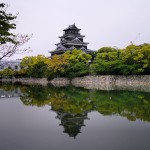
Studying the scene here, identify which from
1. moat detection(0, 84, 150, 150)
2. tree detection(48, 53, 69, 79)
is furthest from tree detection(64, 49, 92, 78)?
moat detection(0, 84, 150, 150)

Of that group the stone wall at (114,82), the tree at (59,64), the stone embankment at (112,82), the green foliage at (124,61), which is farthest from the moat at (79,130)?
the tree at (59,64)

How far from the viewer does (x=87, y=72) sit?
44281 mm

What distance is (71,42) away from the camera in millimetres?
60250

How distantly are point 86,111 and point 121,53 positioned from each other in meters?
26.7

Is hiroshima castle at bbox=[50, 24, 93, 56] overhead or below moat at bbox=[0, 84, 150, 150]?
overhead

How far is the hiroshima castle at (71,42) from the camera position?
194 feet

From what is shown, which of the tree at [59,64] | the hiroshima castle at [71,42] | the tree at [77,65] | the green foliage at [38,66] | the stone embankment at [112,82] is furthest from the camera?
the hiroshima castle at [71,42]

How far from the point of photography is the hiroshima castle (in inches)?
2331

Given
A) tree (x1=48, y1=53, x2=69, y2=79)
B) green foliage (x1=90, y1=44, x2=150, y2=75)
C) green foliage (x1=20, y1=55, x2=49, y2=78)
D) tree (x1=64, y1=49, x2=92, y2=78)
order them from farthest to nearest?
green foliage (x1=20, y1=55, x2=49, y2=78), tree (x1=48, y1=53, x2=69, y2=79), tree (x1=64, y1=49, x2=92, y2=78), green foliage (x1=90, y1=44, x2=150, y2=75)

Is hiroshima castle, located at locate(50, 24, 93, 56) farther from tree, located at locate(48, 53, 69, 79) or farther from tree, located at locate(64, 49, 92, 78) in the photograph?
tree, located at locate(64, 49, 92, 78)

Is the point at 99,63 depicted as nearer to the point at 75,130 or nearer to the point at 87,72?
the point at 87,72

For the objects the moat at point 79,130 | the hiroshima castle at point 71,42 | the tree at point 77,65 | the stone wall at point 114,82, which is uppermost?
the hiroshima castle at point 71,42

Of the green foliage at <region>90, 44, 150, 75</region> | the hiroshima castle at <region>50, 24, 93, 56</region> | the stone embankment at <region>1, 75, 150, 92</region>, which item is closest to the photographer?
the stone embankment at <region>1, 75, 150, 92</region>

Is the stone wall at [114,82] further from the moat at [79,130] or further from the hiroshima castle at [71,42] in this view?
the moat at [79,130]
